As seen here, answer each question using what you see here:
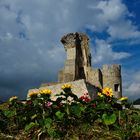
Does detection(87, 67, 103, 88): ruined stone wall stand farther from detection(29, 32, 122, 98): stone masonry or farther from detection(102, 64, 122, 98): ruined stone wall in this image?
detection(102, 64, 122, 98): ruined stone wall

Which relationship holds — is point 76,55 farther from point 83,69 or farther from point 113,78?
point 113,78

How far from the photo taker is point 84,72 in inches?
1752

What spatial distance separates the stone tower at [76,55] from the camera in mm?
43759

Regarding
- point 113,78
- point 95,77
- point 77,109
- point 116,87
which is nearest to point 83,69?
point 95,77

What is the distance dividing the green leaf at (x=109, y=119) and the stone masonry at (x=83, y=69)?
3099 cm

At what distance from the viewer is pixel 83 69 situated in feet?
147

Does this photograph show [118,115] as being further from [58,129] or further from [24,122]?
[24,122]

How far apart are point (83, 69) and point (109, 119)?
37.5 meters

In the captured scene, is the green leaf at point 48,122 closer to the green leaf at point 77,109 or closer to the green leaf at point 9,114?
the green leaf at point 77,109

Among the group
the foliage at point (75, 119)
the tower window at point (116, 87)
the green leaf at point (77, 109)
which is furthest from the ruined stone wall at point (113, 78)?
the green leaf at point (77, 109)

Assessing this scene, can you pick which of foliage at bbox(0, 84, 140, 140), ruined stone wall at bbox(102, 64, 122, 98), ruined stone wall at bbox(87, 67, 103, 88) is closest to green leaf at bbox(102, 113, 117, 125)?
foliage at bbox(0, 84, 140, 140)

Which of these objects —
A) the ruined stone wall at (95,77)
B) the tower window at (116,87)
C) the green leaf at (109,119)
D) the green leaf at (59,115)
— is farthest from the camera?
the tower window at (116,87)

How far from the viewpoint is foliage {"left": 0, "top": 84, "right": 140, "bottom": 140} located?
750 cm

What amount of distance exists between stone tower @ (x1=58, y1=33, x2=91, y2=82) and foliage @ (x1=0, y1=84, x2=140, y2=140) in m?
34.6
